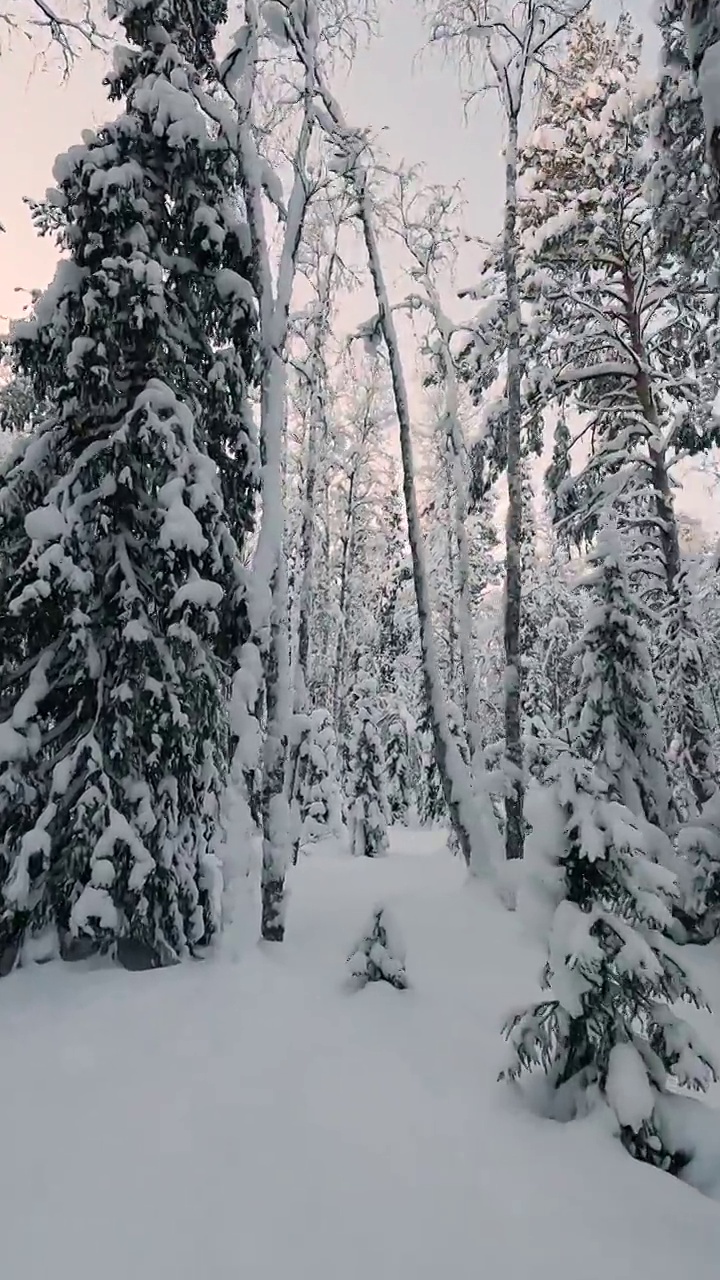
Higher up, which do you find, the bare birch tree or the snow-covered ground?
the bare birch tree

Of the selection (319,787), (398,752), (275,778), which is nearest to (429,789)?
(398,752)

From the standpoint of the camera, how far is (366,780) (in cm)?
2061

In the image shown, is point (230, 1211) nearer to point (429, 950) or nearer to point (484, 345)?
point (429, 950)

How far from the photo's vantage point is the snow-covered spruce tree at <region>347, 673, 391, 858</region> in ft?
65.5

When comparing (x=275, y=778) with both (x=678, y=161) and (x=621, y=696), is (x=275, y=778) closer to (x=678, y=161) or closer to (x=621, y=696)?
(x=621, y=696)

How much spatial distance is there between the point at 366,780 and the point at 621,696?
456 inches

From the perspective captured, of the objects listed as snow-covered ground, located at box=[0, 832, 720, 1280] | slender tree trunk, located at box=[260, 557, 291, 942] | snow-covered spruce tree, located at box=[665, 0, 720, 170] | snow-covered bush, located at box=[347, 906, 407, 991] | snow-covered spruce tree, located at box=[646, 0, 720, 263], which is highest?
snow-covered spruce tree, located at box=[646, 0, 720, 263]

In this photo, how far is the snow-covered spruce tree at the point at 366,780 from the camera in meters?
20.0

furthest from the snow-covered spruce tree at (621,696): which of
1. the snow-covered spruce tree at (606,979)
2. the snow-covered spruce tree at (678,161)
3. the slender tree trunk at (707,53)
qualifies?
the slender tree trunk at (707,53)

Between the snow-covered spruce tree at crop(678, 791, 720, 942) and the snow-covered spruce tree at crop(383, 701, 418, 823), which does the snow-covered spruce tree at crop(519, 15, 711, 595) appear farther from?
the snow-covered spruce tree at crop(383, 701, 418, 823)

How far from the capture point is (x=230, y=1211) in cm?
322

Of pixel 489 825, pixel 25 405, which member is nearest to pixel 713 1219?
pixel 489 825

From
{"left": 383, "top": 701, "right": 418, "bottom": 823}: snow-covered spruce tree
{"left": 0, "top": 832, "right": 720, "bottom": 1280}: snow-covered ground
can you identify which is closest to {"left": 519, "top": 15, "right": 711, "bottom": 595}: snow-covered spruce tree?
{"left": 0, "top": 832, "right": 720, "bottom": 1280}: snow-covered ground

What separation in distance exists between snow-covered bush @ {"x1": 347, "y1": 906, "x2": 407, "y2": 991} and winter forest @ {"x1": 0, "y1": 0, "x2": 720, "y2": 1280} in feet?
0.11
